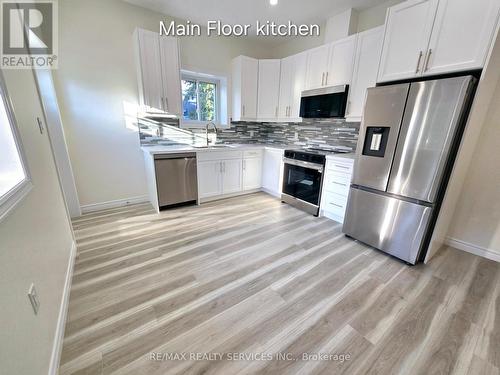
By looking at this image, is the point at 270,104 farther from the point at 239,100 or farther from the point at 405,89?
the point at 405,89

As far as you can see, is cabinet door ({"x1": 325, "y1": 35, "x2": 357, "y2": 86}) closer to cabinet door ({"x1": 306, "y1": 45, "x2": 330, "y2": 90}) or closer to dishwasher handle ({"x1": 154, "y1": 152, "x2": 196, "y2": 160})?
cabinet door ({"x1": 306, "y1": 45, "x2": 330, "y2": 90})

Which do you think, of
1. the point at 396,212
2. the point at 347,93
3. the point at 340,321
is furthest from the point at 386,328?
the point at 347,93

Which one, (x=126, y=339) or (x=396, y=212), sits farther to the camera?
(x=396, y=212)

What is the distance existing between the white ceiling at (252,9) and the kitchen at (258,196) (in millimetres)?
34

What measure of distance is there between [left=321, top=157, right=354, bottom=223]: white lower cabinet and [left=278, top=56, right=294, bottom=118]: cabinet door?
4.51 ft

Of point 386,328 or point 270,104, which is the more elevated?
point 270,104

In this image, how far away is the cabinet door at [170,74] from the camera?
9.62 feet

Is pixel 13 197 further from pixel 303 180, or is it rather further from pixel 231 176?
pixel 303 180

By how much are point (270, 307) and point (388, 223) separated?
150 cm

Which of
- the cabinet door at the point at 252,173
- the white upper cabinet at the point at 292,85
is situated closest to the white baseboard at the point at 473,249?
the white upper cabinet at the point at 292,85

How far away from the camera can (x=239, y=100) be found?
3773 mm

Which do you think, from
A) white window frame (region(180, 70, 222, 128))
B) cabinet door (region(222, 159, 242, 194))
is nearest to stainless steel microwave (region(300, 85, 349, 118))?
cabinet door (region(222, 159, 242, 194))

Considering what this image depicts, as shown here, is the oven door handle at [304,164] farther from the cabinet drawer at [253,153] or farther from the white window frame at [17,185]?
the white window frame at [17,185]

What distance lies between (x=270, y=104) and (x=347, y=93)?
140 cm
